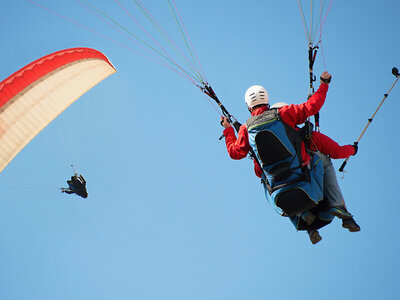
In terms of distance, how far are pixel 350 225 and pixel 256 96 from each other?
6.46ft

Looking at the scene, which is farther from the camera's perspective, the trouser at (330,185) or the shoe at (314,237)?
the shoe at (314,237)

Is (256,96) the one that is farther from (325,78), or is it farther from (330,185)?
(330,185)

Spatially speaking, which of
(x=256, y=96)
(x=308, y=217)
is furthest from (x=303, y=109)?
(x=308, y=217)

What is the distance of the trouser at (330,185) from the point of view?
6.79 meters

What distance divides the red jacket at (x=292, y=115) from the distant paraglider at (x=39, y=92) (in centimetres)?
724

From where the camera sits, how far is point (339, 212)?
6.65m

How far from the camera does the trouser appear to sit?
6.79 metres

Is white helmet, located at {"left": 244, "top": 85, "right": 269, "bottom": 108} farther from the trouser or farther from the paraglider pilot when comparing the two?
the paraglider pilot

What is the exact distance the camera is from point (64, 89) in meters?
14.4

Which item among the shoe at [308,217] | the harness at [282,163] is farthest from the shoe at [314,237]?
the harness at [282,163]

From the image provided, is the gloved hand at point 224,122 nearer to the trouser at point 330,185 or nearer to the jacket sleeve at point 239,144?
the jacket sleeve at point 239,144

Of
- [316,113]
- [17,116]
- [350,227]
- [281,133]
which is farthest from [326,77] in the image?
[17,116]

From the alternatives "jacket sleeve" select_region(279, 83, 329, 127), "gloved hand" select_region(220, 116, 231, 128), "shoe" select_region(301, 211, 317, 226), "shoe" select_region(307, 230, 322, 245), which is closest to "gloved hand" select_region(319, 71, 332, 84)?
"jacket sleeve" select_region(279, 83, 329, 127)

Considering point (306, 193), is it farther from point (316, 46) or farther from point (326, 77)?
point (316, 46)
